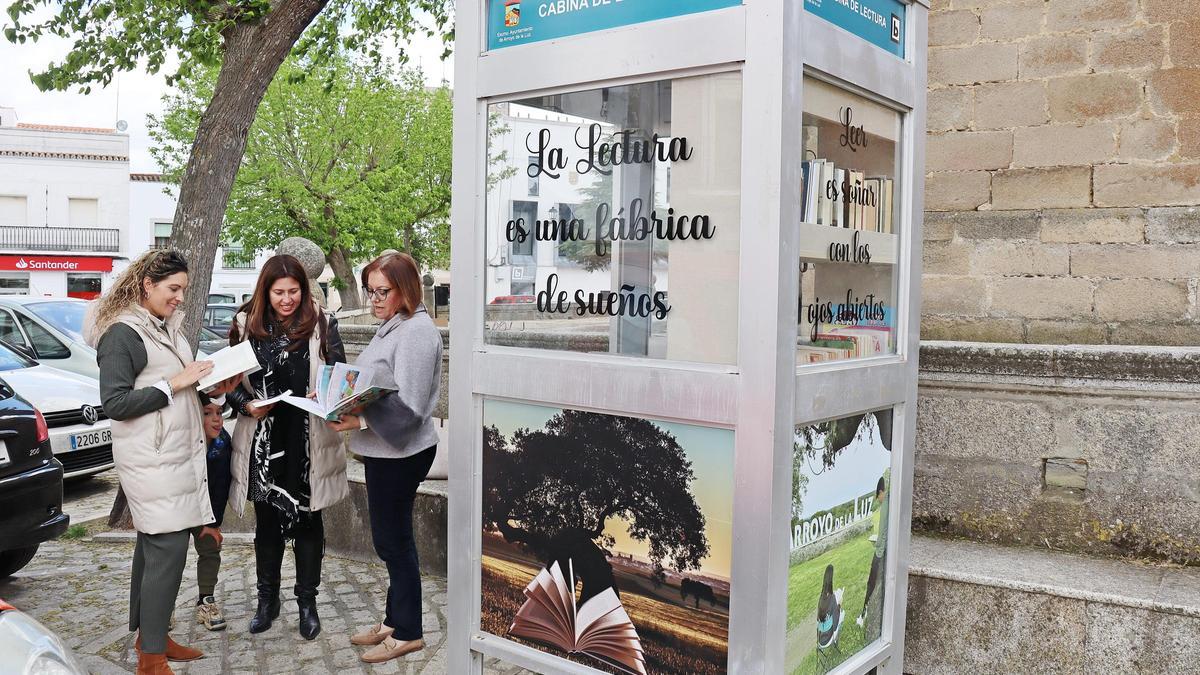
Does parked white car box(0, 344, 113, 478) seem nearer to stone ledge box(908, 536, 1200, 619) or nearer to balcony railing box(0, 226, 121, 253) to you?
stone ledge box(908, 536, 1200, 619)

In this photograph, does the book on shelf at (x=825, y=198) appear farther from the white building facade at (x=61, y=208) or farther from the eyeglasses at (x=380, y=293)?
the white building facade at (x=61, y=208)

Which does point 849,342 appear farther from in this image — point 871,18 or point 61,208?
point 61,208

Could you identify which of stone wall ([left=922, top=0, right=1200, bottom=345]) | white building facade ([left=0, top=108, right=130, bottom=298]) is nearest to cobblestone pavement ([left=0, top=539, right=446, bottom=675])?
stone wall ([left=922, top=0, right=1200, bottom=345])

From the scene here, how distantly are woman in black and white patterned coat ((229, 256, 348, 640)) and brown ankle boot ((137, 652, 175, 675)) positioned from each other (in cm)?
77

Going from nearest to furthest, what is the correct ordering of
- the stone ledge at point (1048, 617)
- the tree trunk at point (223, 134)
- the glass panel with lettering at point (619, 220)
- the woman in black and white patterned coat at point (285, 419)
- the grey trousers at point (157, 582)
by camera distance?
the glass panel with lettering at point (619, 220) → the stone ledge at point (1048, 617) → the grey trousers at point (157, 582) → the woman in black and white patterned coat at point (285, 419) → the tree trunk at point (223, 134)

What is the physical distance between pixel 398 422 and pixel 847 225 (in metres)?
2.17

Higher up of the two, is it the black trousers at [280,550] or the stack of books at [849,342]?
the stack of books at [849,342]

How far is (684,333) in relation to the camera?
10.1 ft

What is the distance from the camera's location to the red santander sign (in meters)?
41.6


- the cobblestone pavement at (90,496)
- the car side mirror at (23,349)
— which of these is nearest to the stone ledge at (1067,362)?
the cobblestone pavement at (90,496)

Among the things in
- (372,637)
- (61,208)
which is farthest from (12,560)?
(61,208)

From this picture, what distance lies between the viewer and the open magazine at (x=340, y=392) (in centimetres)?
405

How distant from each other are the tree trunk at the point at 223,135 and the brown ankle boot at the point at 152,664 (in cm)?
346

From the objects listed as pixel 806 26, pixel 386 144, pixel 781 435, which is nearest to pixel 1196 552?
pixel 781 435
